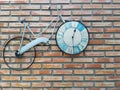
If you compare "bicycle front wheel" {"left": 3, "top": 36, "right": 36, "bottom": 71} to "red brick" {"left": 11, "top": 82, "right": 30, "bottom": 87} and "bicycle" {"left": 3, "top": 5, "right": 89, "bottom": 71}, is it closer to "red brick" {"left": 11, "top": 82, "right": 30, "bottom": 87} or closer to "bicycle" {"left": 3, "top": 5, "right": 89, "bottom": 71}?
"bicycle" {"left": 3, "top": 5, "right": 89, "bottom": 71}

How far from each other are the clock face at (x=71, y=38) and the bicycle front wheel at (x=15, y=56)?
1.19 ft

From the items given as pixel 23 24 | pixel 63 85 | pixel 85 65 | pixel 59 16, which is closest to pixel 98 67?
pixel 85 65

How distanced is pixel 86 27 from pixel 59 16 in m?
0.36

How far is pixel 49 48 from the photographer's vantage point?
110 inches

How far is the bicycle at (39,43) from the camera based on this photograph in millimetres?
2764

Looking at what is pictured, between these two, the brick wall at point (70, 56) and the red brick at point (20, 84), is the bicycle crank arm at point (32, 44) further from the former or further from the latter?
the red brick at point (20, 84)

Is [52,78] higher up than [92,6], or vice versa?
[92,6]

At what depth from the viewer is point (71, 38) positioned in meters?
2.76

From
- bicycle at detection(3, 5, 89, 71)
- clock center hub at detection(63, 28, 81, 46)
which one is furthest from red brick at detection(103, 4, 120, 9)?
clock center hub at detection(63, 28, 81, 46)

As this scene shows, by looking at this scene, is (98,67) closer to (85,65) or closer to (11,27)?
(85,65)

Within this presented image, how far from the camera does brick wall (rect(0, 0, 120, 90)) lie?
2.79 m

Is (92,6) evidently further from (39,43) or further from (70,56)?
(39,43)

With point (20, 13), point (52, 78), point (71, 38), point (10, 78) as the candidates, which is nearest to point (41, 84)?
point (52, 78)

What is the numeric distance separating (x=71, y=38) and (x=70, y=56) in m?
0.22
